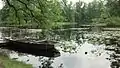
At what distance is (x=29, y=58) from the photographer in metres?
18.1

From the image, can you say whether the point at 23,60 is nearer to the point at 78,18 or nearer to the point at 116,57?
the point at 116,57

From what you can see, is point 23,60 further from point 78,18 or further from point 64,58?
point 78,18

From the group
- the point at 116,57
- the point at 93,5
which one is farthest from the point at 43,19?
the point at 93,5

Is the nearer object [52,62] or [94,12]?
A: [52,62]

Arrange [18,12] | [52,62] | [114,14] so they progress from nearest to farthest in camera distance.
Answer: [52,62]
[18,12]
[114,14]

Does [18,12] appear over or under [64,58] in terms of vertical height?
over

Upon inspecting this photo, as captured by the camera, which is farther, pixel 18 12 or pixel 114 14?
pixel 114 14

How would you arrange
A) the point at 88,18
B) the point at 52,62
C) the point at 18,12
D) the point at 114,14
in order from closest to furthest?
the point at 52,62 → the point at 18,12 → the point at 114,14 → the point at 88,18

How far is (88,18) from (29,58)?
228 feet

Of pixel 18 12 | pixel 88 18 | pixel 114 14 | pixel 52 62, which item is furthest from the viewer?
pixel 88 18

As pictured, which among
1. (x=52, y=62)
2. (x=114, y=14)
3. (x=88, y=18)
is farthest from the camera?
(x=88, y=18)

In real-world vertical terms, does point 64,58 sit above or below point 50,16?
below

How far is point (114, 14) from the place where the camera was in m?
61.4

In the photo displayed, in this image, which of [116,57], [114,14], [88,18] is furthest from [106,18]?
[116,57]
